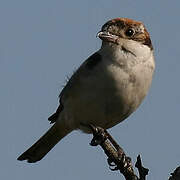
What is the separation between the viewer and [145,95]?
7188 mm

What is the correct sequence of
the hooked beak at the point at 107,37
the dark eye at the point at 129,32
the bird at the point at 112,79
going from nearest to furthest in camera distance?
the bird at the point at 112,79, the hooked beak at the point at 107,37, the dark eye at the point at 129,32

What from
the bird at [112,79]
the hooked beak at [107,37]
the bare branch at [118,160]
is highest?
the hooked beak at [107,37]

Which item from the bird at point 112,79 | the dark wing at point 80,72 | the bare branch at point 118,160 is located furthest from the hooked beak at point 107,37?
the bare branch at point 118,160

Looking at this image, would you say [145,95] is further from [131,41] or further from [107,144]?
[107,144]

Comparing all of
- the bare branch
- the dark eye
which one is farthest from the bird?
the bare branch

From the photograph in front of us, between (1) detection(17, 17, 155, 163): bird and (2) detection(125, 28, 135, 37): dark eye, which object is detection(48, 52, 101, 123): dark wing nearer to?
(1) detection(17, 17, 155, 163): bird

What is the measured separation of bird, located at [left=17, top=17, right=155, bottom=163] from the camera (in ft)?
22.4

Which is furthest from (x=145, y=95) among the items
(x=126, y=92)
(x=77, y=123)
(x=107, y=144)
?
(x=107, y=144)

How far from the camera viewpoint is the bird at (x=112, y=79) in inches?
269

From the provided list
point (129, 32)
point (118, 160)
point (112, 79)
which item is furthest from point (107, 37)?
point (118, 160)

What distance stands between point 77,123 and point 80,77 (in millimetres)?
605

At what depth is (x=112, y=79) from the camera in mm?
6777

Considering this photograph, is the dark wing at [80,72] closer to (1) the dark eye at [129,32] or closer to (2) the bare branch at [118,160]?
(1) the dark eye at [129,32]

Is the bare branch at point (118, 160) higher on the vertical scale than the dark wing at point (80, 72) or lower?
Result: lower
